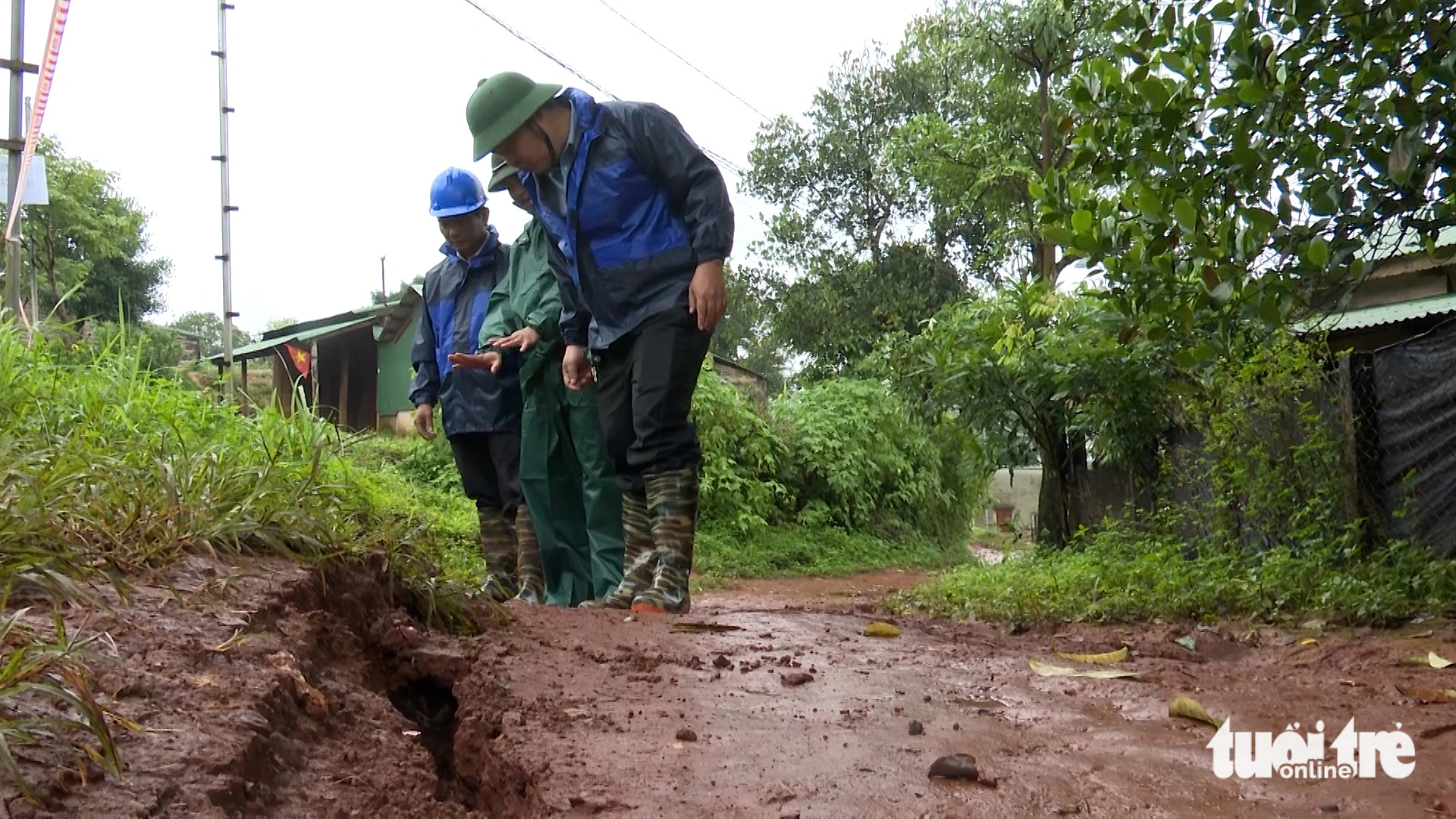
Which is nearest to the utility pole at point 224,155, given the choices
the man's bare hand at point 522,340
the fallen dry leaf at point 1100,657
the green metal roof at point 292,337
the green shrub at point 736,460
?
the green metal roof at point 292,337

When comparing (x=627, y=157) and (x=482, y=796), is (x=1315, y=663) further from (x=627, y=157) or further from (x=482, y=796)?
(x=627, y=157)

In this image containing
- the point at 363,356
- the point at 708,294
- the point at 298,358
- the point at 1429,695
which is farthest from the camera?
the point at 363,356

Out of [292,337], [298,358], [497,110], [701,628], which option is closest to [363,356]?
[292,337]

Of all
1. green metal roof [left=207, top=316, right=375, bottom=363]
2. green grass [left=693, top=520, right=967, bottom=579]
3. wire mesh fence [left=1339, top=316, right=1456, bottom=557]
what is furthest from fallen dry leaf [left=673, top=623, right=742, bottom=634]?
green metal roof [left=207, top=316, right=375, bottom=363]

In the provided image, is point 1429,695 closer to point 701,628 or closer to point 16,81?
point 701,628

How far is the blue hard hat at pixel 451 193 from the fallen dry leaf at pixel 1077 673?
3.09 metres

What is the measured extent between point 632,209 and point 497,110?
1.82 feet

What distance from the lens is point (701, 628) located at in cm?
321

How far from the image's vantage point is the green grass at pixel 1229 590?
4.20m

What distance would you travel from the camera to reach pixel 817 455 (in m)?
13.0

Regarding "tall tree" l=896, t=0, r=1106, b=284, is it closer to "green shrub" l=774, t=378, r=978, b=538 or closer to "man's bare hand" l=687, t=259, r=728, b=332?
"green shrub" l=774, t=378, r=978, b=538

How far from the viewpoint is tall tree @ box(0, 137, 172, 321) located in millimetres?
25375

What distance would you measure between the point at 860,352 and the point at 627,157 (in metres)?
18.3

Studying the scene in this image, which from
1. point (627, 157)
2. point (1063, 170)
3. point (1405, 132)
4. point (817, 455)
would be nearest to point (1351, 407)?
point (1063, 170)
